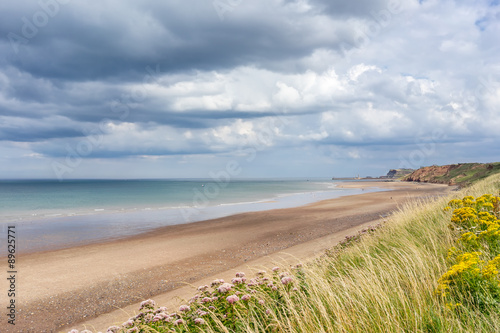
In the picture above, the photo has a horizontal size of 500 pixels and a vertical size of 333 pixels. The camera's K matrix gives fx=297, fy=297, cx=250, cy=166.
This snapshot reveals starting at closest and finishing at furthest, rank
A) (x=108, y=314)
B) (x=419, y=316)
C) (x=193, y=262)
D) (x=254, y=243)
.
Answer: (x=419, y=316), (x=108, y=314), (x=193, y=262), (x=254, y=243)

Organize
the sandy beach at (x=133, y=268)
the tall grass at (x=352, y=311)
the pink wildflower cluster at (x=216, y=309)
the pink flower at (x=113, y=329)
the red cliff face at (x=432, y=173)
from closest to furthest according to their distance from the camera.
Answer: the tall grass at (x=352, y=311) → the pink wildflower cluster at (x=216, y=309) → the pink flower at (x=113, y=329) → the sandy beach at (x=133, y=268) → the red cliff face at (x=432, y=173)

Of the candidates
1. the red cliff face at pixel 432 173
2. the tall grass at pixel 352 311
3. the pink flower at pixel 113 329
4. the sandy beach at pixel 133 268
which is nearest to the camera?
the tall grass at pixel 352 311

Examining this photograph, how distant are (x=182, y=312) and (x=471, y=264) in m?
3.95

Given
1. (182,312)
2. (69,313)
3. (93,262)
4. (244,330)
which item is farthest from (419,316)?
(93,262)

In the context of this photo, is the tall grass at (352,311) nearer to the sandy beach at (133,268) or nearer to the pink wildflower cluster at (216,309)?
the pink wildflower cluster at (216,309)

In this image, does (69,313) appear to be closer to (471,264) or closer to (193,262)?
(193,262)

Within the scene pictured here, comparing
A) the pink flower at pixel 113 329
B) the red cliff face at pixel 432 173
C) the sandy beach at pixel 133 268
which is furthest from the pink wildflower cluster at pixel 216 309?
the red cliff face at pixel 432 173

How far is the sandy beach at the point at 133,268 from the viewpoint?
8.63 meters

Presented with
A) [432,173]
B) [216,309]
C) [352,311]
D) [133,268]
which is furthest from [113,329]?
[432,173]

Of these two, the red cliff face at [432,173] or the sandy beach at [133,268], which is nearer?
the sandy beach at [133,268]

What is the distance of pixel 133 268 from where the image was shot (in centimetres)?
1252

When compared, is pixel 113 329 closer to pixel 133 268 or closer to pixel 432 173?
pixel 133 268

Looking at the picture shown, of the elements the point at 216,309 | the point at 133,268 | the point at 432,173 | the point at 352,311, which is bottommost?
the point at 133,268

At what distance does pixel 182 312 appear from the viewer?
15.0 feet
